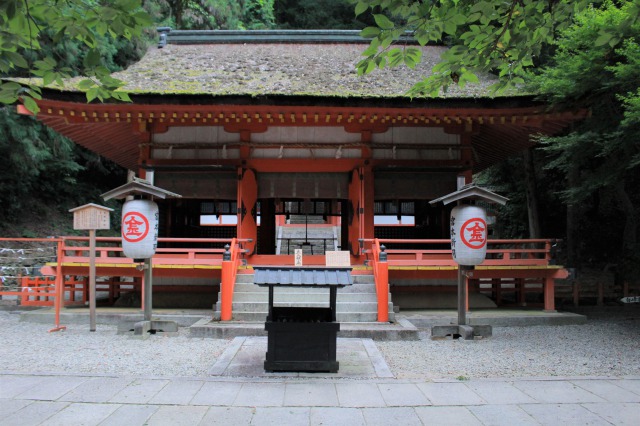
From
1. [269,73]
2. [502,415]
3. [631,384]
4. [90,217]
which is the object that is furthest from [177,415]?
[269,73]

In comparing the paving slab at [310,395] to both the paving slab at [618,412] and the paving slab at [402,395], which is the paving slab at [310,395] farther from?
the paving slab at [618,412]

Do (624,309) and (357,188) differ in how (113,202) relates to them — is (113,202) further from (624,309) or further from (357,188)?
(624,309)

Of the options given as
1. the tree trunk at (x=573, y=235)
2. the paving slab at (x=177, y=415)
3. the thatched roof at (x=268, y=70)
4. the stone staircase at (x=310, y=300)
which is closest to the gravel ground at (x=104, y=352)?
the stone staircase at (x=310, y=300)

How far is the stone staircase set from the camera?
8242 mm

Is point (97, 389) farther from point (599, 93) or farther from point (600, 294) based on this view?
point (600, 294)

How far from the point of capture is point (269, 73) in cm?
1118

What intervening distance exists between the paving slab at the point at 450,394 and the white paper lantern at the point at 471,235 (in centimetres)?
309

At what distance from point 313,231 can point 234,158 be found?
380 inches

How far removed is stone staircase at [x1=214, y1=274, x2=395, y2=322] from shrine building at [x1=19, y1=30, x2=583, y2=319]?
1.06 feet

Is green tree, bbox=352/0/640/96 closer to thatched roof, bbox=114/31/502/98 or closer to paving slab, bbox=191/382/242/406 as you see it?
paving slab, bbox=191/382/242/406

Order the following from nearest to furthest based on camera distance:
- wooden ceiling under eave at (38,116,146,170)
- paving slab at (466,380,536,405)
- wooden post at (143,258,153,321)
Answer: paving slab at (466,380,536,405), wooden post at (143,258,153,321), wooden ceiling under eave at (38,116,146,170)

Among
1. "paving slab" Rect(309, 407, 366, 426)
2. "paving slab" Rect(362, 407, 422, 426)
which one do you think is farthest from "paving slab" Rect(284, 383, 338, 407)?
"paving slab" Rect(362, 407, 422, 426)

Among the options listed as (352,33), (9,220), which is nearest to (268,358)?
(352,33)

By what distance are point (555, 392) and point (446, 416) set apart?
1.49m
